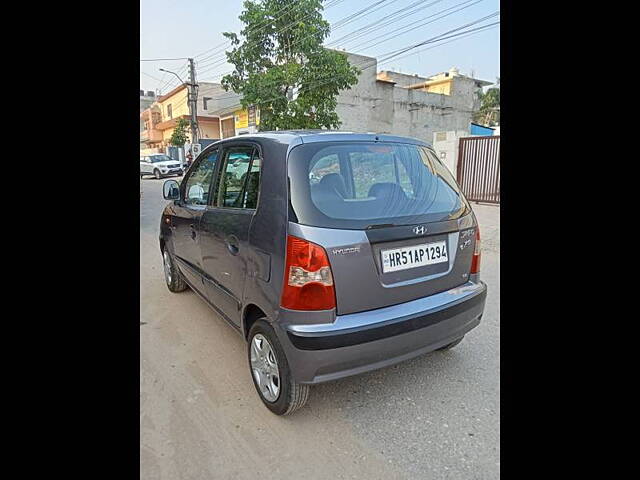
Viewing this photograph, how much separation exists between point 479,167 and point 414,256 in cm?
953

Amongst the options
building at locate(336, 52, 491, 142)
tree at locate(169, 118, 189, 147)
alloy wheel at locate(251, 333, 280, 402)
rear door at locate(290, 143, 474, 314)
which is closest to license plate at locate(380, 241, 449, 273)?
rear door at locate(290, 143, 474, 314)

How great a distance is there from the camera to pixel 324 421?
2.16 metres

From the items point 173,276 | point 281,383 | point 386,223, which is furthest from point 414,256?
point 173,276

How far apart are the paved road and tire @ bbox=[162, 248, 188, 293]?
42.1 inches

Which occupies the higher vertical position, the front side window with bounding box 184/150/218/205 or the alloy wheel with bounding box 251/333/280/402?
the front side window with bounding box 184/150/218/205

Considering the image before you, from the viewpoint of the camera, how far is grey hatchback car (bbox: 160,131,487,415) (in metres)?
1.88

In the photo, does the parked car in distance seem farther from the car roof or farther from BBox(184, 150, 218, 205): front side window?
the car roof

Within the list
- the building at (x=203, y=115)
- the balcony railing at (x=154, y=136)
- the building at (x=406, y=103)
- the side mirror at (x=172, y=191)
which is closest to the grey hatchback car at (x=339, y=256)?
the side mirror at (x=172, y=191)

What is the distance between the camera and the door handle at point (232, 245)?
93.5 inches

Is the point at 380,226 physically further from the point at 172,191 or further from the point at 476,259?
the point at 172,191
